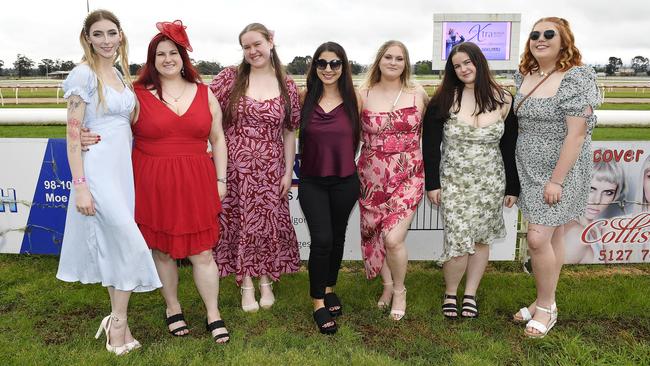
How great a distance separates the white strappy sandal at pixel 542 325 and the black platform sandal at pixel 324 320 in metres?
1.30

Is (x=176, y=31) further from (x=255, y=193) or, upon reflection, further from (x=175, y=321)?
(x=175, y=321)

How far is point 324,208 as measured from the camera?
3.52m

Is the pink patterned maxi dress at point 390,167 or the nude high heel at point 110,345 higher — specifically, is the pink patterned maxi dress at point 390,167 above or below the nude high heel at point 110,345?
above

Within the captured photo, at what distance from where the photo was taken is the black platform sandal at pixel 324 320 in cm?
358

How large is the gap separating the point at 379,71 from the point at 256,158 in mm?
1029

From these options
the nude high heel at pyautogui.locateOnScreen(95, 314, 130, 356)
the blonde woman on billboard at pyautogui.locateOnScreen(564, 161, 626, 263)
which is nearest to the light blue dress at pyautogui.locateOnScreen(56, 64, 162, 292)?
the nude high heel at pyautogui.locateOnScreen(95, 314, 130, 356)

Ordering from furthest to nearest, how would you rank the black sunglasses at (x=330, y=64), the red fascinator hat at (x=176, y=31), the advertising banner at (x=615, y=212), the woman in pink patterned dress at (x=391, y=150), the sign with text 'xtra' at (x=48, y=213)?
the sign with text 'xtra' at (x=48, y=213) < the advertising banner at (x=615, y=212) < the woman in pink patterned dress at (x=391, y=150) < the black sunglasses at (x=330, y=64) < the red fascinator hat at (x=176, y=31)

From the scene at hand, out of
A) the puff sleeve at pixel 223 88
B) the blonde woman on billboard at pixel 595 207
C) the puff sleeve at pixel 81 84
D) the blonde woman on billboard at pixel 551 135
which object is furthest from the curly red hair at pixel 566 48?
the puff sleeve at pixel 81 84

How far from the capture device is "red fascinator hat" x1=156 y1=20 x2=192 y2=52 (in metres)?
3.09

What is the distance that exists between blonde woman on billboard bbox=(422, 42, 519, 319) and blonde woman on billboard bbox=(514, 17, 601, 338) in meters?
0.12

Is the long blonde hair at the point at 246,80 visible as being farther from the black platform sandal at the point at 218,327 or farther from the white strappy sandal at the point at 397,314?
the white strappy sandal at the point at 397,314

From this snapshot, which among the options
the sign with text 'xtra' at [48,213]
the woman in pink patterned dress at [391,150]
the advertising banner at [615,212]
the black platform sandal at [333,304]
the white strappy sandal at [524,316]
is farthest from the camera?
the sign with text 'xtra' at [48,213]

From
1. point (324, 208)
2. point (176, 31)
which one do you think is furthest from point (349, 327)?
point (176, 31)

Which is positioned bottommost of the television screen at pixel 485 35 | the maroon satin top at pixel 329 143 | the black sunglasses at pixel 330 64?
the maroon satin top at pixel 329 143
